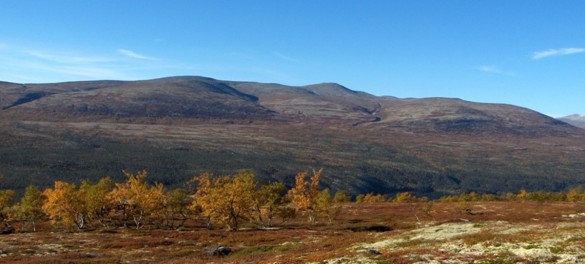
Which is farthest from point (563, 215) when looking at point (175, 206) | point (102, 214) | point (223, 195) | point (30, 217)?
point (30, 217)

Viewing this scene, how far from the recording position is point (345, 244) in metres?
45.3

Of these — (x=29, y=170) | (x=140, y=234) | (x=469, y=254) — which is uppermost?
(x=469, y=254)

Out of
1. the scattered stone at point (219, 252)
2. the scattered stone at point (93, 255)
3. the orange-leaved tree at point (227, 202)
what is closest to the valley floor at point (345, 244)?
the scattered stone at point (93, 255)

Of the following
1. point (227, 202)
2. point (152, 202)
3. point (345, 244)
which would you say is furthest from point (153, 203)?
point (345, 244)

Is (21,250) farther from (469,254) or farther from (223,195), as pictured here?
(469,254)

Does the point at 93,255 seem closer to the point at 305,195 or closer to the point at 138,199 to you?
the point at 138,199

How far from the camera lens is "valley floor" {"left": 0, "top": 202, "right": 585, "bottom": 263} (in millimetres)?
29828

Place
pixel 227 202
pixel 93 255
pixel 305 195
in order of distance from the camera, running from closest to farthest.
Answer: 1. pixel 93 255
2. pixel 227 202
3. pixel 305 195

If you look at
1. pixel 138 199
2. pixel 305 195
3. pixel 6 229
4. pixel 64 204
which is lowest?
pixel 6 229

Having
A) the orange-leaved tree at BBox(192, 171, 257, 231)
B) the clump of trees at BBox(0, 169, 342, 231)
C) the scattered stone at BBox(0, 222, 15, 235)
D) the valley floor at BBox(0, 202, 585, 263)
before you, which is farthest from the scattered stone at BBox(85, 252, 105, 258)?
the scattered stone at BBox(0, 222, 15, 235)

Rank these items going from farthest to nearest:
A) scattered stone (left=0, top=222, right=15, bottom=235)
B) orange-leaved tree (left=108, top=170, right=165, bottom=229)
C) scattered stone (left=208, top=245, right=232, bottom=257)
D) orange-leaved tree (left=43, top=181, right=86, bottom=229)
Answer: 1. orange-leaved tree (left=108, top=170, right=165, bottom=229)
2. scattered stone (left=0, top=222, right=15, bottom=235)
3. orange-leaved tree (left=43, top=181, right=86, bottom=229)
4. scattered stone (left=208, top=245, right=232, bottom=257)

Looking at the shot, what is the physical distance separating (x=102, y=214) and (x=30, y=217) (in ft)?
47.8

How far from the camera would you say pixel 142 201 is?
76812 mm

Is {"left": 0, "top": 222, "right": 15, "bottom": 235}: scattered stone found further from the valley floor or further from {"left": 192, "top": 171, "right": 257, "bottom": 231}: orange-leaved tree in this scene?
{"left": 192, "top": 171, "right": 257, "bottom": 231}: orange-leaved tree
